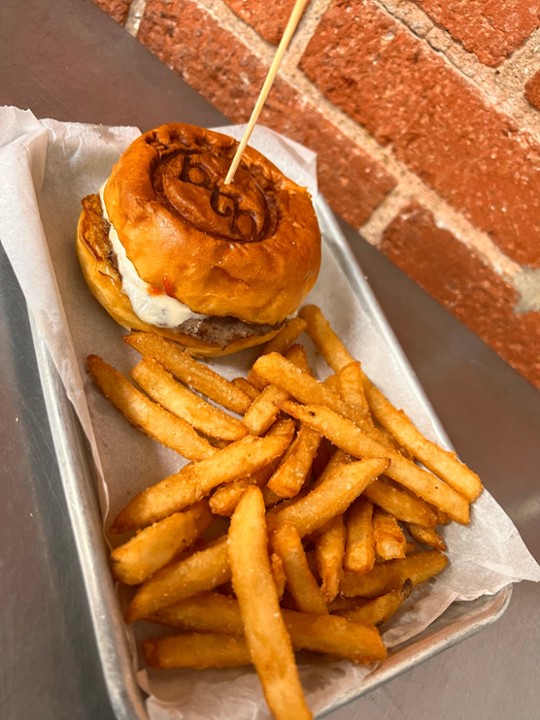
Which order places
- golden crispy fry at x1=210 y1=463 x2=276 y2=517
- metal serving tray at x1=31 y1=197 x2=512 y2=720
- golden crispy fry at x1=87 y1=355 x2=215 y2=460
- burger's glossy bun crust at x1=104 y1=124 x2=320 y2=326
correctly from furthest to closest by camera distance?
burger's glossy bun crust at x1=104 y1=124 x2=320 y2=326, golden crispy fry at x1=87 y1=355 x2=215 y2=460, golden crispy fry at x1=210 y1=463 x2=276 y2=517, metal serving tray at x1=31 y1=197 x2=512 y2=720

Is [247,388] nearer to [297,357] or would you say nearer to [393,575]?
[297,357]

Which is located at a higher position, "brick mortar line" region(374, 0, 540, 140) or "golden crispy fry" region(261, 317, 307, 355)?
"brick mortar line" region(374, 0, 540, 140)

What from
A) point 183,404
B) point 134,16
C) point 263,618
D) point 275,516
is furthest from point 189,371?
point 134,16

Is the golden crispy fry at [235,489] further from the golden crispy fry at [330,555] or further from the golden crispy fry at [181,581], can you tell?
the golden crispy fry at [330,555]

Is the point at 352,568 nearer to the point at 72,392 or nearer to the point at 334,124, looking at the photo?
the point at 72,392

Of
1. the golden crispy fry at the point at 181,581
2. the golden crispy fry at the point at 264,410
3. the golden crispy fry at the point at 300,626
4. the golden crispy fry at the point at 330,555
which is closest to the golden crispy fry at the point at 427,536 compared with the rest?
the golden crispy fry at the point at 330,555

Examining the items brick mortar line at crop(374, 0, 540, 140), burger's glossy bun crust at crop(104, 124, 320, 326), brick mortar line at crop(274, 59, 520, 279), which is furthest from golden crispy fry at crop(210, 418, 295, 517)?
brick mortar line at crop(374, 0, 540, 140)

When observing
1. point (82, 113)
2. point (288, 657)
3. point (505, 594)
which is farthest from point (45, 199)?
point (505, 594)

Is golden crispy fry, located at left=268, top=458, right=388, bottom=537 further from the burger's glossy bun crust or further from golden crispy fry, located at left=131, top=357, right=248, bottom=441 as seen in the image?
the burger's glossy bun crust
